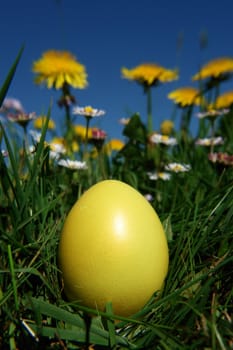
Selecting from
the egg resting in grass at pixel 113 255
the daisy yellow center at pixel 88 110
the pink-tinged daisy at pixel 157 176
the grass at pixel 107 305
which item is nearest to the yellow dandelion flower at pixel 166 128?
the pink-tinged daisy at pixel 157 176

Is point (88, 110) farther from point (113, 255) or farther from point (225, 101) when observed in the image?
point (225, 101)

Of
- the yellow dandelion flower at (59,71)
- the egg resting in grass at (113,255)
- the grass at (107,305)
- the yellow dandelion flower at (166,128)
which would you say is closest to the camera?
the grass at (107,305)

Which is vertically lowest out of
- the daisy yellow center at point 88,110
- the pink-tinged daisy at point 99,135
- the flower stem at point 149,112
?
the pink-tinged daisy at point 99,135

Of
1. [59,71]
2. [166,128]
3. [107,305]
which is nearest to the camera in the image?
[107,305]

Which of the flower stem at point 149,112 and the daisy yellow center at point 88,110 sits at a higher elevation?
the flower stem at point 149,112

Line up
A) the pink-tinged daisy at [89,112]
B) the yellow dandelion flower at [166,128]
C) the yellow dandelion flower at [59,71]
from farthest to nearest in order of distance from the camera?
the yellow dandelion flower at [166,128], the yellow dandelion flower at [59,71], the pink-tinged daisy at [89,112]

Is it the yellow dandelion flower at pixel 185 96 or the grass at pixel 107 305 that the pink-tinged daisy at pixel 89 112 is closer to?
the grass at pixel 107 305

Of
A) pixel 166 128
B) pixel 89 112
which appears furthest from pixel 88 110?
pixel 166 128
